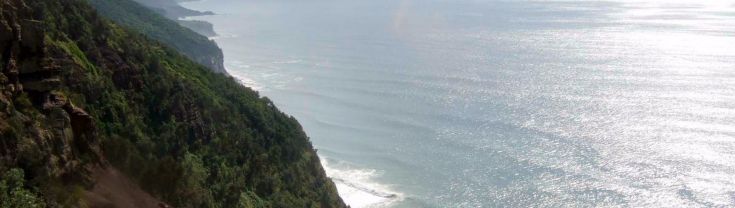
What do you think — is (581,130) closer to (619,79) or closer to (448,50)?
(619,79)

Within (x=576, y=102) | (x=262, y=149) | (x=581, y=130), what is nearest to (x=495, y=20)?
(x=576, y=102)

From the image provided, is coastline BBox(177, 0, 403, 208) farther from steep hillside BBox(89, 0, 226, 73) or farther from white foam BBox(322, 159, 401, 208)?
steep hillside BBox(89, 0, 226, 73)

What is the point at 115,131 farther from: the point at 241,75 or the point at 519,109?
the point at 241,75

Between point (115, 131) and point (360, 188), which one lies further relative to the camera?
point (360, 188)

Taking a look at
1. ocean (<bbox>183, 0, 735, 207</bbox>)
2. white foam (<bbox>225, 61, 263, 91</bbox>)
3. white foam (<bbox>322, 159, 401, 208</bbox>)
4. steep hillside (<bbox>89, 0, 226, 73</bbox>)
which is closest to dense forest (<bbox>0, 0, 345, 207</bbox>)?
white foam (<bbox>322, 159, 401, 208</bbox>)

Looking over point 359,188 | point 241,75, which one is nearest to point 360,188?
point 359,188

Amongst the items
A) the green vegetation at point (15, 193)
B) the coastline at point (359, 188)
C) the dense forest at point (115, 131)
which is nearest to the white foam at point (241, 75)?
the coastline at point (359, 188)
